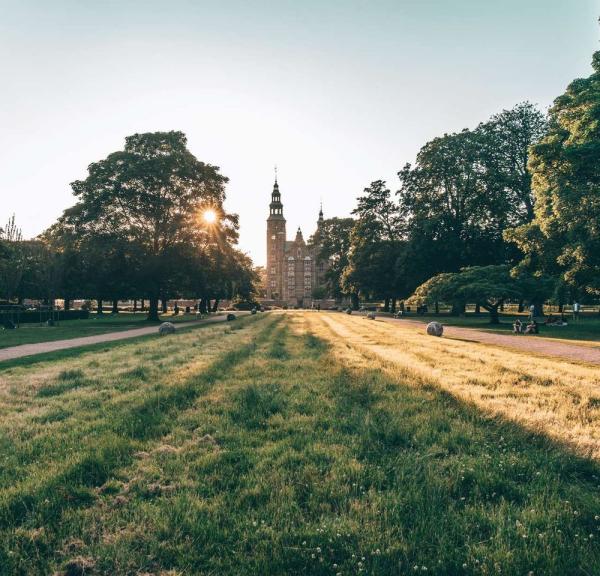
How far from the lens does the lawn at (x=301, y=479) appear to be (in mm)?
2598

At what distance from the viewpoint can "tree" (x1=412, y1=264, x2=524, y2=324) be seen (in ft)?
88.0

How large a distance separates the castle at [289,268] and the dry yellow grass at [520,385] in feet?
385

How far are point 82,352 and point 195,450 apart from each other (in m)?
11.2

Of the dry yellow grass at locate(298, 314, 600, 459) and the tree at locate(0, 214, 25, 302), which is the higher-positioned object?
the tree at locate(0, 214, 25, 302)

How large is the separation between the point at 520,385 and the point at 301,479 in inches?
221

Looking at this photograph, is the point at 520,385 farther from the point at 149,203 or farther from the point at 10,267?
the point at 10,267

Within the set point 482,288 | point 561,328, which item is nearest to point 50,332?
point 482,288

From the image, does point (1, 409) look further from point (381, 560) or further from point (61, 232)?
point (61, 232)

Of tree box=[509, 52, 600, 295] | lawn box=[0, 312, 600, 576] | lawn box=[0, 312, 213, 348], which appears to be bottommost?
lawn box=[0, 312, 213, 348]

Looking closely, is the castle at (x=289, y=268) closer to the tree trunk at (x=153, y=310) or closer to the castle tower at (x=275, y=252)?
the castle tower at (x=275, y=252)

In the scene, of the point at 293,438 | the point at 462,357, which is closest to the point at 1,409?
the point at 293,438

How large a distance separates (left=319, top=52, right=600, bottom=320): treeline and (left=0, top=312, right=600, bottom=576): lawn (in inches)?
620

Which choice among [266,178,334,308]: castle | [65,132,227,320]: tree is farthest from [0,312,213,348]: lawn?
[266,178,334,308]: castle

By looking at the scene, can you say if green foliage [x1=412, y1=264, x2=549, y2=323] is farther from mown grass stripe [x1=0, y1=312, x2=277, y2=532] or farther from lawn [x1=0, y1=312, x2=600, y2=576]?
mown grass stripe [x1=0, y1=312, x2=277, y2=532]
